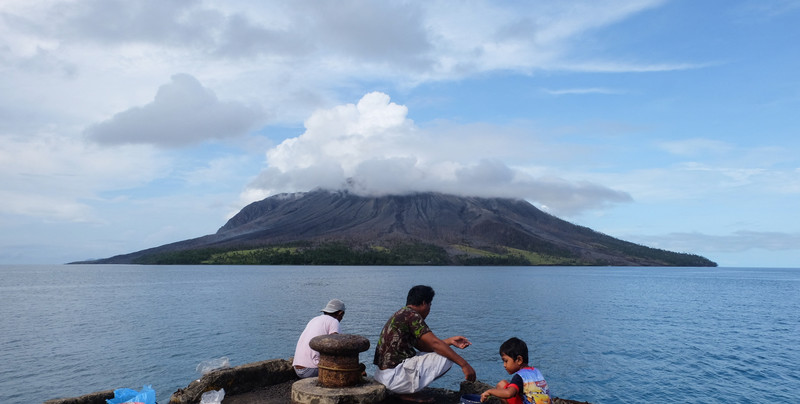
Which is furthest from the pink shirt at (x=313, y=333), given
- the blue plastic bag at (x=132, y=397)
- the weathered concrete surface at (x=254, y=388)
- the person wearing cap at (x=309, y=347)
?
the blue plastic bag at (x=132, y=397)

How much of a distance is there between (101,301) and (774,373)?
205 ft

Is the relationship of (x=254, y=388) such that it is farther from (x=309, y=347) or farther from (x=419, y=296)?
(x=419, y=296)

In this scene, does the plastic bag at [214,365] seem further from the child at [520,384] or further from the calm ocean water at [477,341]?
the calm ocean water at [477,341]

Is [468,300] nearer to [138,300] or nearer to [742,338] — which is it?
[742,338]

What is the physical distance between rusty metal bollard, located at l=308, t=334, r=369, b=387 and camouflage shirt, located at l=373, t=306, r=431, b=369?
351mm

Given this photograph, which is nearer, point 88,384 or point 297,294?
point 88,384

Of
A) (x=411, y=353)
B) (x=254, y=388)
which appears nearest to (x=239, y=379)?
(x=254, y=388)

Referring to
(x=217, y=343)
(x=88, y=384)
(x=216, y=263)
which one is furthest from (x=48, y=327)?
(x=216, y=263)

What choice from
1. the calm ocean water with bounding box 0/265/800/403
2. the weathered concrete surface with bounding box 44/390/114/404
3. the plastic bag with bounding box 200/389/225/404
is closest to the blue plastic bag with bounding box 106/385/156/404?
the weathered concrete surface with bounding box 44/390/114/404

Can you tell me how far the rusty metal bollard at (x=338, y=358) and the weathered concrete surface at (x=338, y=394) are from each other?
0.37 ft

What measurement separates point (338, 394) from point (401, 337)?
1.22 m

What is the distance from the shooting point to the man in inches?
313

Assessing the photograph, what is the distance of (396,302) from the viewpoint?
2280 inches

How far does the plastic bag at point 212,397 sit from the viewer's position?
28.6 ft
